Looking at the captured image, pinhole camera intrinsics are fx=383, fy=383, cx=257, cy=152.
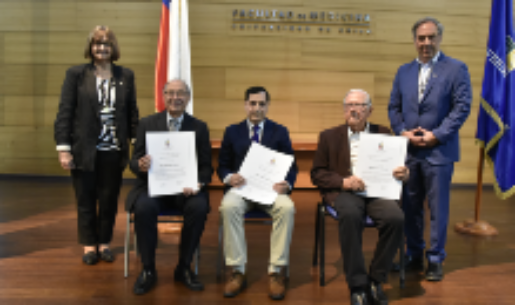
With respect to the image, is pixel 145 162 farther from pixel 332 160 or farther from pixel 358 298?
pixel 358 298

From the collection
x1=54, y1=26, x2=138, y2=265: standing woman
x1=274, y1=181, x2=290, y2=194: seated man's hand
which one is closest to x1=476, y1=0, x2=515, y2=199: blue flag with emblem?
x1=274, y1=181, x2=290, y2=194: seated man's hand

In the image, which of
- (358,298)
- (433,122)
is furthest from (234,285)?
(433,122)

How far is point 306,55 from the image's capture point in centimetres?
578

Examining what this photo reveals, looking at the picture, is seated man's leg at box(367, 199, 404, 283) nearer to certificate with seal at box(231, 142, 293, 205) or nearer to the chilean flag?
certificate with seal at box(231, 142, 293, 205)

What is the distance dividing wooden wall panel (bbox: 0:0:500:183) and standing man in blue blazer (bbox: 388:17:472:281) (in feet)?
10.6

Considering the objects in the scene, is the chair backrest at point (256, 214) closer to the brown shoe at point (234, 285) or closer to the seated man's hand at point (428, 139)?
the brown shoe at point (234, 285)

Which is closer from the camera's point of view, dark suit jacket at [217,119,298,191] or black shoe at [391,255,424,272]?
dark suit jacket at [217,119,298,191]

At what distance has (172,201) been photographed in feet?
8.15

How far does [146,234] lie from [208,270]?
60 cm

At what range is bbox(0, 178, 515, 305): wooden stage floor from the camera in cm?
224

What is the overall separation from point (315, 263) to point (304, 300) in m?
0.58

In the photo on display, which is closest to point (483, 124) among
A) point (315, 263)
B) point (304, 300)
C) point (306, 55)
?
point (315, 263)

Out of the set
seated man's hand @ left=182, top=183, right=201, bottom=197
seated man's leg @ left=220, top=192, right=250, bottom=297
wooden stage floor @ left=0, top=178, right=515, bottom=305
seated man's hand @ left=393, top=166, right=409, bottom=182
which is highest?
seated man's hand @ left=393, top=166, right=409, bottom=182

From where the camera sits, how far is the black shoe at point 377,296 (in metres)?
2.15
